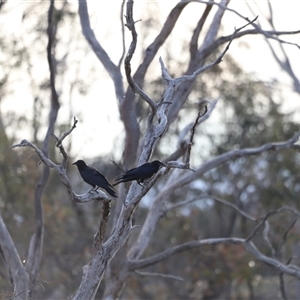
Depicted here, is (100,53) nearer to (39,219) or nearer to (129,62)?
(39,219)

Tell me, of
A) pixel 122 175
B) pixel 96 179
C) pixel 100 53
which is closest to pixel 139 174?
pixel 122 175

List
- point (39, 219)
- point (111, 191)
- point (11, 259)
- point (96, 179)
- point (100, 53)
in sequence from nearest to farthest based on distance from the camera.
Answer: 1. point (111, 191)
2. point (96, 179)
3. point (11, 259)
4. point (39, 219)
5. point (100, 53)

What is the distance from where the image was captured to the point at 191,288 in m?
25.7

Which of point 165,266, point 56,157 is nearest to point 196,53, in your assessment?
point 56,157

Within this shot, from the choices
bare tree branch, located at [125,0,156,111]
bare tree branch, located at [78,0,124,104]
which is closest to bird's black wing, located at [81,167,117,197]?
bare tree branch, located at [125,0,156,111]

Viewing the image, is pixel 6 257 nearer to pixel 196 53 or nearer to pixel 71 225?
pixel 196 53

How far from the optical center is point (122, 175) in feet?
30.3

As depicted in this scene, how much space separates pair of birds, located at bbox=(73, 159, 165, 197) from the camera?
9172 mm

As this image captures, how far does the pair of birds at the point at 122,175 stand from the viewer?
917 centimetres

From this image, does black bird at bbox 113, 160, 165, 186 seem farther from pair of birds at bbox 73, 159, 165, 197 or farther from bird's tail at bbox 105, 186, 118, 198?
bird's tail at bbox 105, 186, 118, 198

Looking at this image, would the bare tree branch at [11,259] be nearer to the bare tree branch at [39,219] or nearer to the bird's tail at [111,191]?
the bare tree branch at [39,219]

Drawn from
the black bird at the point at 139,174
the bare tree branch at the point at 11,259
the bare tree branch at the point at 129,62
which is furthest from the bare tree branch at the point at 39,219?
the black bird at the point at 139,174

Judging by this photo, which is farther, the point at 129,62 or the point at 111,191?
the point at 129,62

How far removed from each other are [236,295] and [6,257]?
14.3 m
